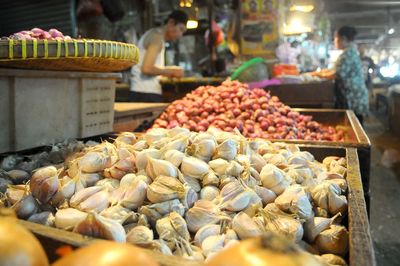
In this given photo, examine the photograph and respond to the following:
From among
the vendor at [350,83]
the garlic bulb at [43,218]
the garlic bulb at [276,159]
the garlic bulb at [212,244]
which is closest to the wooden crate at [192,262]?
the garlic bulb at [43,218]

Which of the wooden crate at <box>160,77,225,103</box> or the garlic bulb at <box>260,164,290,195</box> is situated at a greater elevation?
the wooden crate at <box>160,77,225,103</box>

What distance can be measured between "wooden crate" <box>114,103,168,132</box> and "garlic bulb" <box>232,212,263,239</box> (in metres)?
2.02

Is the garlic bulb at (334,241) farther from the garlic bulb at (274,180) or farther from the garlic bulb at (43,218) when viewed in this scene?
the garlic bulb at (43,218)

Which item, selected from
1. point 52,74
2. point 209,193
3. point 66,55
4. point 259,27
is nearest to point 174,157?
point 209,193

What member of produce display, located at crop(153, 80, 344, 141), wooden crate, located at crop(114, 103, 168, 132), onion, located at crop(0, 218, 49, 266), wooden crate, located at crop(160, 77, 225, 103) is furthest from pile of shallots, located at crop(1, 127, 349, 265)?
wooden crate, located at crop(160, 77, 225, 103)

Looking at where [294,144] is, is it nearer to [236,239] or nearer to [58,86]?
[236,239]

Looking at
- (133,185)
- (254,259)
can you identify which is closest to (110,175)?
(133,185)

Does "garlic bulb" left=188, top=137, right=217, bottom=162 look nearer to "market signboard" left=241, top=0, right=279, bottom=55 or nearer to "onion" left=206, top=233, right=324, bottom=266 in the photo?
"onion" left=206, top=233, right=324, bottom=266

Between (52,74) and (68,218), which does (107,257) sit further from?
(52,74)

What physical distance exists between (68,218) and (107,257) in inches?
25.5

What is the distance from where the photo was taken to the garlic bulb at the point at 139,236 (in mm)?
1055

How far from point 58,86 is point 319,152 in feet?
5.34

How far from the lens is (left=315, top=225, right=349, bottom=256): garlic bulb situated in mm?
1188

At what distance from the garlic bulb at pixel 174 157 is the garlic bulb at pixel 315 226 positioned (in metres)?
0.55
